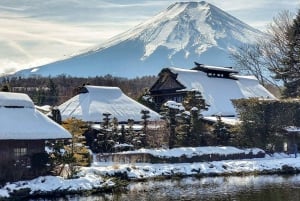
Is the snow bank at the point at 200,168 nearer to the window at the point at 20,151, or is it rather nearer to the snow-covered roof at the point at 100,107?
the window at the point at 20,151

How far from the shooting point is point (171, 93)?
46344mm

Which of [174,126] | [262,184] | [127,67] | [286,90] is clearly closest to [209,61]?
[127,67]

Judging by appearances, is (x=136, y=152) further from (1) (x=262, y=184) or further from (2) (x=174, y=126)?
(1) (x=262, y=184)

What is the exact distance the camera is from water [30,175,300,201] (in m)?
20.0

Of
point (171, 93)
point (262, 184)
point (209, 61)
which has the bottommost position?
point (262, 184)

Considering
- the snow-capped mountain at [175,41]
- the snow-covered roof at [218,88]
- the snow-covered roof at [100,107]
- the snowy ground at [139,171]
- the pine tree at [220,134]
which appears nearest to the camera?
the snowy ground at [139,171]

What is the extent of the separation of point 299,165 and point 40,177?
13939mm

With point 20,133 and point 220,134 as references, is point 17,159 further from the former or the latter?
point 220,134

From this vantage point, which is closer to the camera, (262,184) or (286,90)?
(262,184)

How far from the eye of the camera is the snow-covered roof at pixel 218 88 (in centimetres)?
4434

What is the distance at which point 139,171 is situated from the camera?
26.3 meters

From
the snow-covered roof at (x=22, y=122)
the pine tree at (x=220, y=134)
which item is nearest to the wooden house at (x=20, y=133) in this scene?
the snow-covered roof at (x=22, y=122)

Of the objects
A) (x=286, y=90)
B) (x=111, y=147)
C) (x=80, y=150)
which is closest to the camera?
(x=80, y=150)

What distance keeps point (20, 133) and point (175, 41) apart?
149220 millimetres
